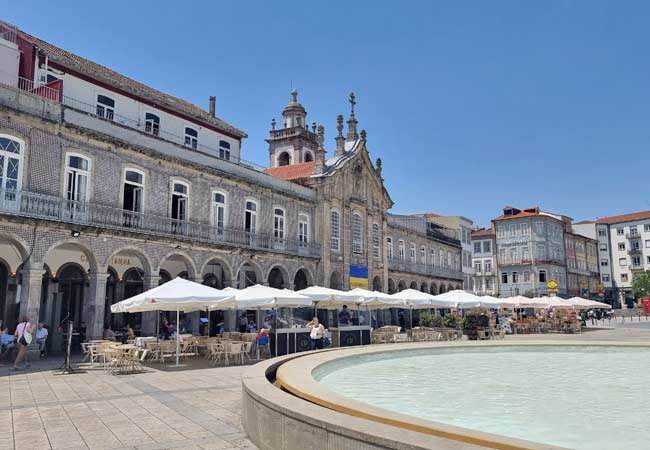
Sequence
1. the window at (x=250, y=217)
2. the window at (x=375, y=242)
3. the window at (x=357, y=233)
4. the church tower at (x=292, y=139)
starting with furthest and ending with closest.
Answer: the church tower at (x=292, y=139)
the window at (x=375, y=242)
the window at (x=357, y=233)
the window at (x=250, y=217)

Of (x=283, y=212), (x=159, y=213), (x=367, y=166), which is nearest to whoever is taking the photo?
(x=159, y=213)

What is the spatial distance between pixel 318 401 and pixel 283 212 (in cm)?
2350

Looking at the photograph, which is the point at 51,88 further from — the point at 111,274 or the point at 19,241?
the point at 111,274

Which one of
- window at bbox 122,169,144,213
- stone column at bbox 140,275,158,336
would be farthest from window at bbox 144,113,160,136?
stone column at bbox 140,275,158,336

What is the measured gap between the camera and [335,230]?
3319cm

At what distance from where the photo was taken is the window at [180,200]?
22.8m

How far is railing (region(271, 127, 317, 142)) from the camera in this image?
43125 mm

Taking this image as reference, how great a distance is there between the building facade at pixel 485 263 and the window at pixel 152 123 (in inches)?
2006

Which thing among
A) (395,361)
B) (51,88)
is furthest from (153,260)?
(395,361)

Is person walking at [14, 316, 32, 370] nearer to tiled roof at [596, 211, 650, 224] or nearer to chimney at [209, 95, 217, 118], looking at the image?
chimney at [209, 95, 217, 118]

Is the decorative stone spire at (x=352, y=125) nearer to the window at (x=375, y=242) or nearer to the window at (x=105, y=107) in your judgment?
the window at (x=375, y=242)

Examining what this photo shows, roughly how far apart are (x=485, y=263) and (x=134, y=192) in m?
56.3

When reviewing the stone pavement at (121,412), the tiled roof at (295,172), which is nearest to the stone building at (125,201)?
the tiled roof at (295,172)

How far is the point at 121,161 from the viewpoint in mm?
20312
